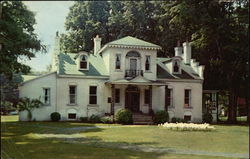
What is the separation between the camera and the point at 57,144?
713 cm

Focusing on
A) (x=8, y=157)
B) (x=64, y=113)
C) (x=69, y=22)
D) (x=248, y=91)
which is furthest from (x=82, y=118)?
(x=248, y=91)

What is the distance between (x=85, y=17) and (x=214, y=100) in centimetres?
191

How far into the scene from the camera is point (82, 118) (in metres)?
5.91

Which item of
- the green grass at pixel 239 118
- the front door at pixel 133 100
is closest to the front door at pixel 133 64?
the front door at pixel 133 100

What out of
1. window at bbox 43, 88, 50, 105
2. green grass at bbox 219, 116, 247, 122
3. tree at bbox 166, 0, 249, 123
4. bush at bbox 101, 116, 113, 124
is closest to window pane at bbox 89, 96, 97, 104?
bush at bbox 101, 116, 113, 124

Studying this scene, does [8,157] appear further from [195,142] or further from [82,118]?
[195,142]

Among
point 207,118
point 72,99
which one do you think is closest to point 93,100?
point 72,99

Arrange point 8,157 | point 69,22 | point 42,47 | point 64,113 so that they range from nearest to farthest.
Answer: point 69,22
point 42,47
point 8,157
point 64,113

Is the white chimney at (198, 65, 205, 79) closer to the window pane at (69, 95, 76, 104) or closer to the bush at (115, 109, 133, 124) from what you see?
the bush at (115, 109, 133, 124)

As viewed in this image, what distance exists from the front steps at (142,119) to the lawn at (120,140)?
0.31 feet

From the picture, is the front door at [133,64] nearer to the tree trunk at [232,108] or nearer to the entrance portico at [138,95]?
the entrance portico at [138,95]

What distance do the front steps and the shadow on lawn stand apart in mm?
647

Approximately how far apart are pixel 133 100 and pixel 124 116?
290 mm

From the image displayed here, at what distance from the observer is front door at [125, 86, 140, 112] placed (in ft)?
16.3
